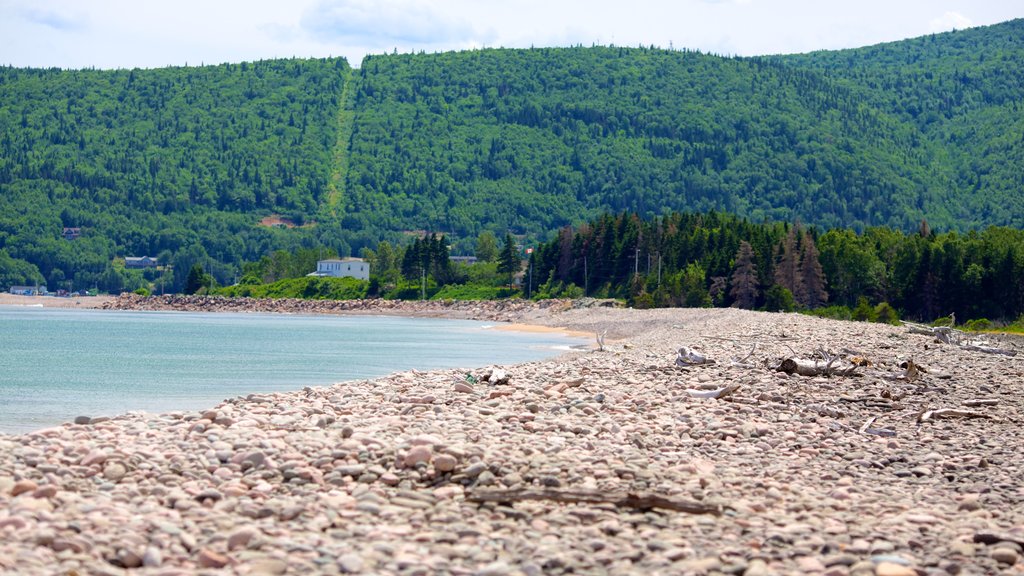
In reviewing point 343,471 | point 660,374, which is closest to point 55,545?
point 343,471

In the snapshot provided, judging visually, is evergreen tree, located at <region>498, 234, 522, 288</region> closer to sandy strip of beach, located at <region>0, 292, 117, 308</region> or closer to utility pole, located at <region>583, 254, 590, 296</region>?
utility pole, located at <region>583, 254, 590, 296</region>

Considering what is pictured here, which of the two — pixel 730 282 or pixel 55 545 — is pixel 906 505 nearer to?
pixel 55 545

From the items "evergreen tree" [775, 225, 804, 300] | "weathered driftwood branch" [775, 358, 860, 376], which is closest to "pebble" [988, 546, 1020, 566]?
"weathered driftwood branch" [775, 358, 860, 376]

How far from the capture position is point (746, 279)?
92500 mm

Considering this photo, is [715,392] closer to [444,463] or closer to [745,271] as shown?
[444,463]

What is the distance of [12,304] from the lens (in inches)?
7534

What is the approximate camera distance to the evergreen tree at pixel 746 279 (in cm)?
9244

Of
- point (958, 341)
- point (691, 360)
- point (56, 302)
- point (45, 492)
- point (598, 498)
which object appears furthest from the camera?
point (56, 302)

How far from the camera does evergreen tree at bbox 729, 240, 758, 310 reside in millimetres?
92438

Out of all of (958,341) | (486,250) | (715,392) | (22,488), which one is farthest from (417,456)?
(486,250)

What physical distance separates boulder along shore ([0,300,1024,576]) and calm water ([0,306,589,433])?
805 centimetres

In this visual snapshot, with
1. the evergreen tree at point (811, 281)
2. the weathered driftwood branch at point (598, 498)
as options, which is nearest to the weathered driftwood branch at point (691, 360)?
the weathered driftwood branch at point (598, 498)

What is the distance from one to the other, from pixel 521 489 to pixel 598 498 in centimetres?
78

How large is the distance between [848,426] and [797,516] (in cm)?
680
